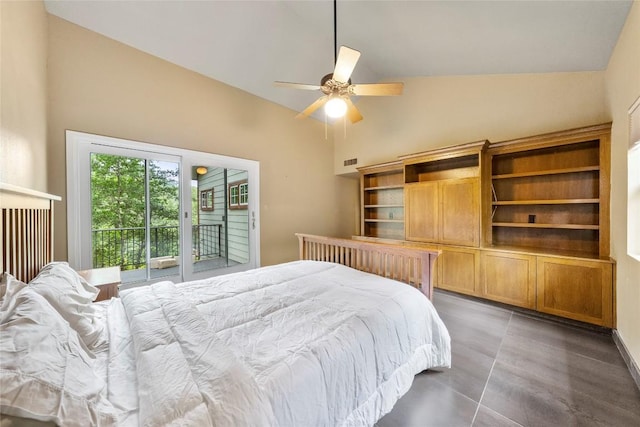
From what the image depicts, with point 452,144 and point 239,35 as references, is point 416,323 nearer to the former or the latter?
point 452,144

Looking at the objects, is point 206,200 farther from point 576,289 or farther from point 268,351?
point 576,289

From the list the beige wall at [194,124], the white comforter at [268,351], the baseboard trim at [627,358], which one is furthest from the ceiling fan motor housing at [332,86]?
the baseboard trim at [627,358]

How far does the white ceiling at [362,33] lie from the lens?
7.38 feet

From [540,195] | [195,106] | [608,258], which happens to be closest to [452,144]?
→ [540,195]

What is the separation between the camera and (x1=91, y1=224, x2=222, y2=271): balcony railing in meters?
2.79

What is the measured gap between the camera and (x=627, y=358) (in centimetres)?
201

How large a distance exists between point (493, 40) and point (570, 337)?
125 inches

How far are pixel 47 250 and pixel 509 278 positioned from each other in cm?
477

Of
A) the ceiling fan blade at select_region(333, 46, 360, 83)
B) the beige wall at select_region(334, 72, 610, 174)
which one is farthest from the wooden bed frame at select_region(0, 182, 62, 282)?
the beige wall at select_region(334, 72, 610, 174)

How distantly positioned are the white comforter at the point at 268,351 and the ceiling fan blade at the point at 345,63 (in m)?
1.82

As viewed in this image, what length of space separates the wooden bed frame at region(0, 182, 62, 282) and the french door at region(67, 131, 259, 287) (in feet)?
2.31

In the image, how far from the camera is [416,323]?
170cm

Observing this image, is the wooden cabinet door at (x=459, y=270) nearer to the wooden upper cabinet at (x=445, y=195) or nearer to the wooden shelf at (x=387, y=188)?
the wooden upper cabinet at (x=445, y=195)

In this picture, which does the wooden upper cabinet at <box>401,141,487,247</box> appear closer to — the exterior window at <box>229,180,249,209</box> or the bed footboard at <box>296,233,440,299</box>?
the bed footboard at <box>296,233,440,299</box>
